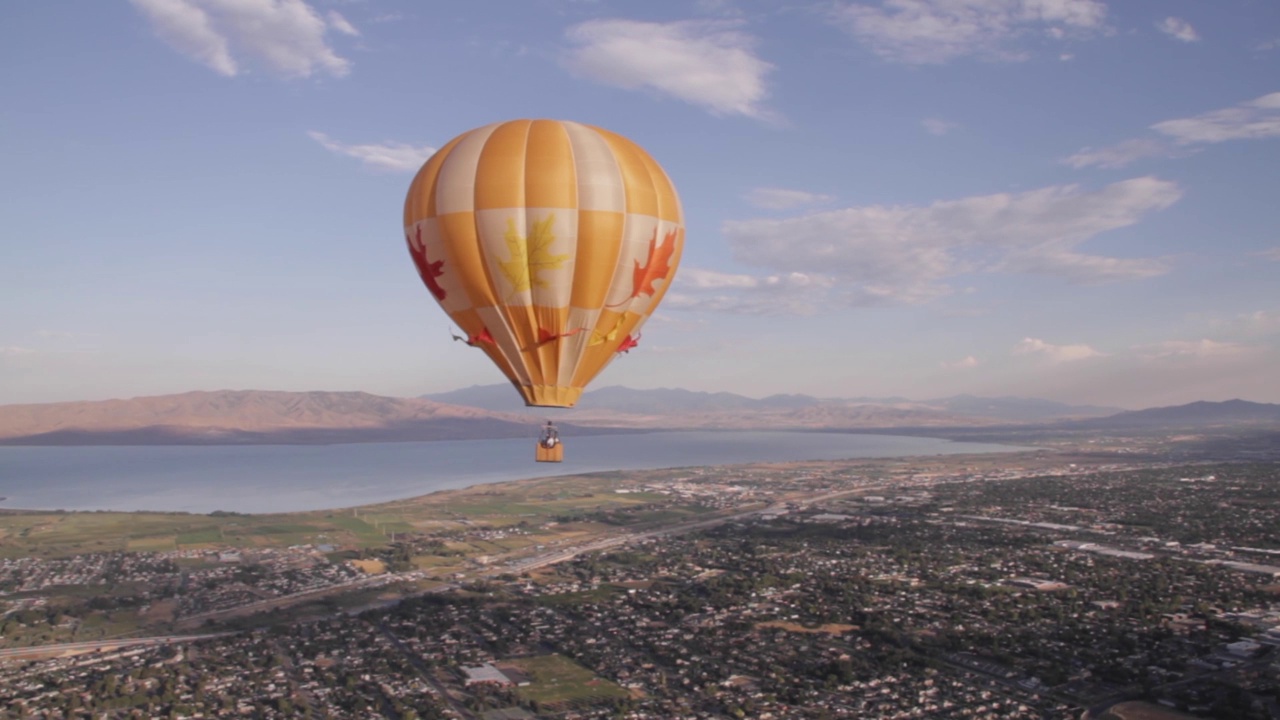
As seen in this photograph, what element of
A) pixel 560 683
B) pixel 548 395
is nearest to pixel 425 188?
pixel 548 395

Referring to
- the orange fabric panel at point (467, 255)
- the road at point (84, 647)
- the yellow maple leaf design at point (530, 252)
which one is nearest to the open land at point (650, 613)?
the road at point (84, 647)

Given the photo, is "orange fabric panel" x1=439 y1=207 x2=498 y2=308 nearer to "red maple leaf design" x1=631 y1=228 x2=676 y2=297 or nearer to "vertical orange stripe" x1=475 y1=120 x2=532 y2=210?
"vertical orange stripe" x1=475 y1=120 x2=532 y2=210

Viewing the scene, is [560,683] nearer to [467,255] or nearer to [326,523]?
[467,255]

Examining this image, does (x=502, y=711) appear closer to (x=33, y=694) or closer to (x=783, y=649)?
(x=783, y=649)

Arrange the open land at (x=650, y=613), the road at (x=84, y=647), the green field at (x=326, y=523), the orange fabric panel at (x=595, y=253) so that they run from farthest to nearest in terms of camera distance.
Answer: the green field at (x=326, y=523) → the road at (x=84, y=647) → the open land at (x=650, y=613) → the orange fabric panel at (x=595, y=253)

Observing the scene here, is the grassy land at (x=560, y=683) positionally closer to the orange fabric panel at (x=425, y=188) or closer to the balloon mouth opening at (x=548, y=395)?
the balloon mouth opening at (x=548, y=395)

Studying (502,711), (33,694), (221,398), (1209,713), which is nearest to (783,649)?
(502,711)
